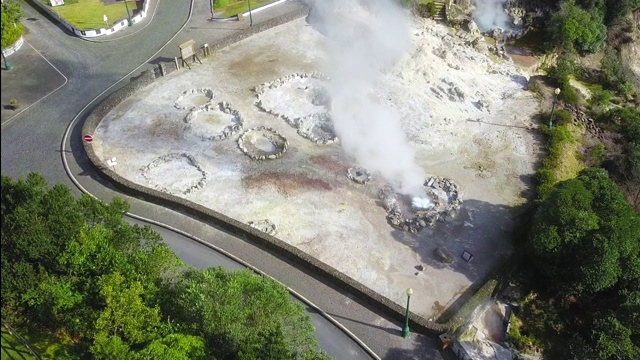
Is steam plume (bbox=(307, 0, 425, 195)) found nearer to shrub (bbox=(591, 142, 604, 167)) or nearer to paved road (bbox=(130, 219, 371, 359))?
paved road (bbox=(130, 219, 371, 359))

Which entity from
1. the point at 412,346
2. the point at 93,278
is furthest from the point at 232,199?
the point at 412,346

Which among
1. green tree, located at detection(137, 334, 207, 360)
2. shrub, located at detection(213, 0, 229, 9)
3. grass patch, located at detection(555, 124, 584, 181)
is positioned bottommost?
grass patch, located at detection(555, 124, 584, 181)

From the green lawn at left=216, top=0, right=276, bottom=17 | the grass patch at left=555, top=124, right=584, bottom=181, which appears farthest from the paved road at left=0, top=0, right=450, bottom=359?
the grass patch at left=555, top=124, right=584, bottom=181

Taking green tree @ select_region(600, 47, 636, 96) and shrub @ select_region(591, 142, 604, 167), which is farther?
green tree @ select_region(600, 47, 636, 96)

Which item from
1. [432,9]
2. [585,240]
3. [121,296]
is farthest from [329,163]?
[432,9]

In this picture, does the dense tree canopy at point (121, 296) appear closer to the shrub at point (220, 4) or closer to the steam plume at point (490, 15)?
the shrub at point (220, 4)

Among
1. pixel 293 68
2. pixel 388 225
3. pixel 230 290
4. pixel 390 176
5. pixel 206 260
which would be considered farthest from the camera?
pixel 293 68

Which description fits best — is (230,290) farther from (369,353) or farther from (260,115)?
(260,115)
